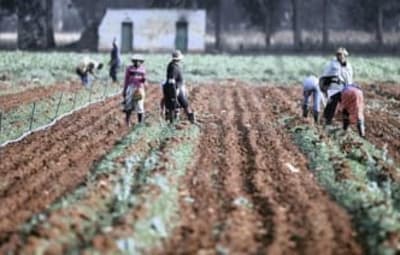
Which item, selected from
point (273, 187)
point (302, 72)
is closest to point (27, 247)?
point (273, 187)

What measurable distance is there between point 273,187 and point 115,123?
292 inches

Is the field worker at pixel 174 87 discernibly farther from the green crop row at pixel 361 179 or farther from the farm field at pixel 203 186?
the green crop row at pixel 361 179

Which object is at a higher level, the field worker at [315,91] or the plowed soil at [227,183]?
the field worker at [315,91]

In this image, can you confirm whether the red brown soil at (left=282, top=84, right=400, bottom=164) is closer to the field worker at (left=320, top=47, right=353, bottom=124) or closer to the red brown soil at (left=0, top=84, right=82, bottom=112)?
the field worker at (left=320, top=47, right=353, bottom=124)

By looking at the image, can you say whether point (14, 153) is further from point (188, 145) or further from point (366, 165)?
point (366, 165)

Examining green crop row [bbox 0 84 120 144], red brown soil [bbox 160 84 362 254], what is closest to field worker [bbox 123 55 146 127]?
red brown soil [bbox 160 84 362 254]

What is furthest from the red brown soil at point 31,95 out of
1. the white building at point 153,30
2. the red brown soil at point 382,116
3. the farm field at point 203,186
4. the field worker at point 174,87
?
the white building at point 153,30

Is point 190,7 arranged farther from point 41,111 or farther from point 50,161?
point 50,161

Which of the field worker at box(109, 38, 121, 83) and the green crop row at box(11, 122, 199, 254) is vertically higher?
the field worker at box(109, 38, 121, 83)

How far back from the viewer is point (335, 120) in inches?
762

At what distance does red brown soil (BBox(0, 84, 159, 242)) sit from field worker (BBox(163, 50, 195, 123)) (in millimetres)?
993

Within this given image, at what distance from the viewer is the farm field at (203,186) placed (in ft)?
28.1

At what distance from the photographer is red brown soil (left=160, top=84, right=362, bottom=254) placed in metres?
8.59

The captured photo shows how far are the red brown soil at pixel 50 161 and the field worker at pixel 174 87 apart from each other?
0.99 meters
